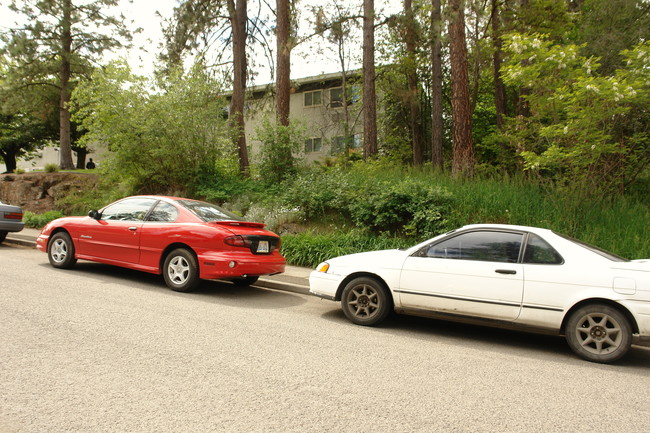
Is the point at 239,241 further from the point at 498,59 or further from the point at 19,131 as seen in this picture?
the point at 19,131

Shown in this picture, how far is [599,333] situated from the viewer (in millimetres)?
4988

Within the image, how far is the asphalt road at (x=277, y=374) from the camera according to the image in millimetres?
3170

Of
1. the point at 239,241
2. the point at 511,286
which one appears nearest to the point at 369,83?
the point at 239,241

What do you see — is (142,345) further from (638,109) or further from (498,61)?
(498,61)

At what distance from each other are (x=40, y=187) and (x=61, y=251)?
12.6m

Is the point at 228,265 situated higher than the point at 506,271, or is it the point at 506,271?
the point at 506,271

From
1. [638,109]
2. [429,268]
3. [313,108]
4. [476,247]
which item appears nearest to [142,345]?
[429,268]

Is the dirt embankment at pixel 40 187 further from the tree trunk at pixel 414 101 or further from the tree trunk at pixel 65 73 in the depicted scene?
the tree trunk at pixel 414 101

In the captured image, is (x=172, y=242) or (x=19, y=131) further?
(x=19, y=131)

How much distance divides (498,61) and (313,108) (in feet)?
50.1

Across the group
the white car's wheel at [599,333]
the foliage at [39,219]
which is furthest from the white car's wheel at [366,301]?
the foliage at [39,219]

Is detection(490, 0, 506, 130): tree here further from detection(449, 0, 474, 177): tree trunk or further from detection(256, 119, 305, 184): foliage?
detection(256, 119, 305, 184): foliage

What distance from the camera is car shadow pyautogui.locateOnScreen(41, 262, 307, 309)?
7.04 meters

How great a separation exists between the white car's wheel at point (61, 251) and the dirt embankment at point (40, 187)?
10.2 metres
